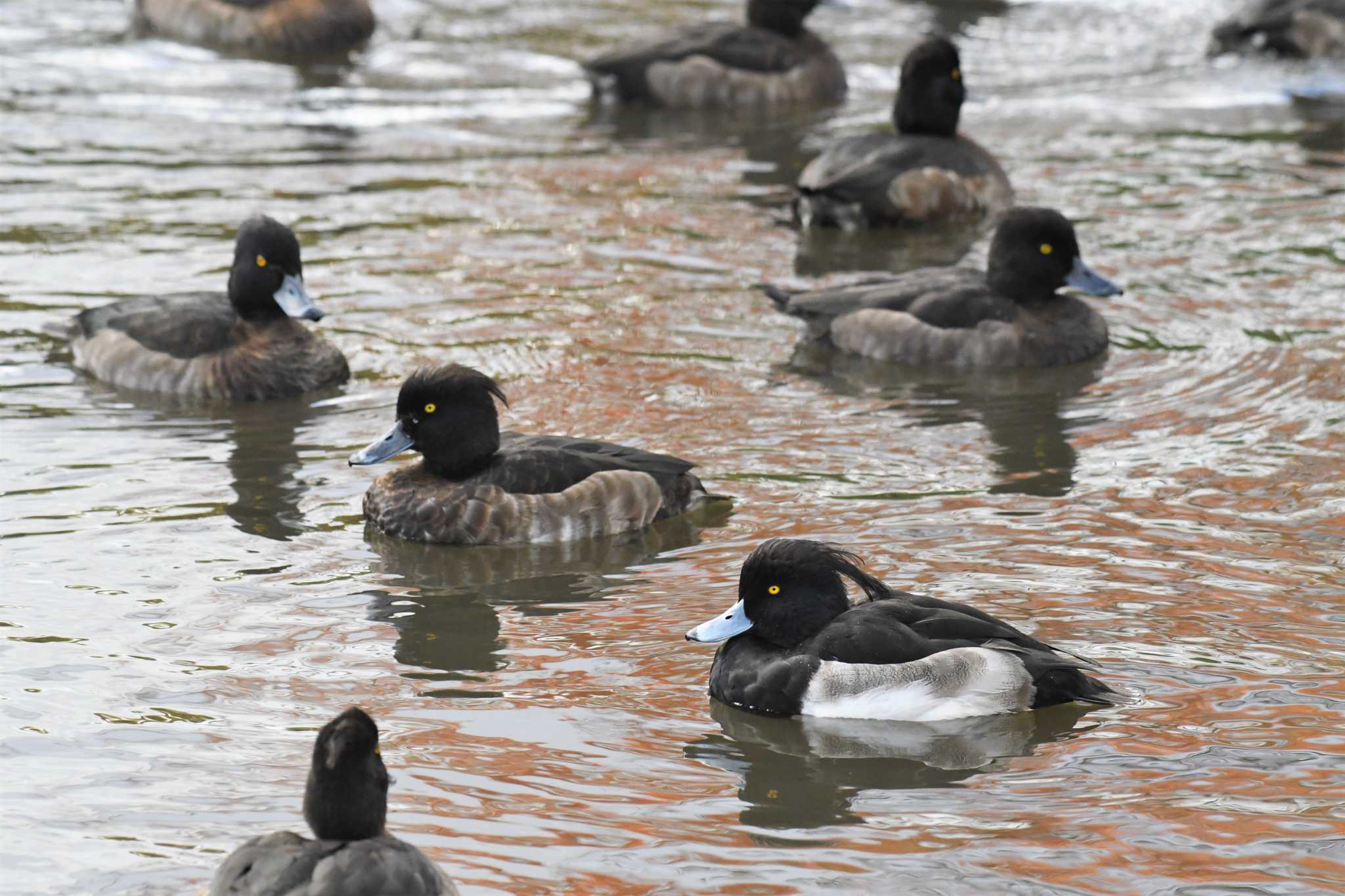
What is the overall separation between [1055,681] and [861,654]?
28.4 inches

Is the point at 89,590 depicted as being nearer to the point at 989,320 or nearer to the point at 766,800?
the point at 766,800

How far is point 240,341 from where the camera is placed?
40.1 ft

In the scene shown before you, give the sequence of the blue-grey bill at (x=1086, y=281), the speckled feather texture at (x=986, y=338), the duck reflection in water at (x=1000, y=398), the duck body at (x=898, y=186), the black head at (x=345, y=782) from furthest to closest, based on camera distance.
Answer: the duck body at (x=898, y=186) → the blue-grey bill at (x=1086, y=281) → the speckled feather texture at (x=986, y=338) → the duck reflection in water at (x=1000, y=398) → the black head at (x=345, y=782)

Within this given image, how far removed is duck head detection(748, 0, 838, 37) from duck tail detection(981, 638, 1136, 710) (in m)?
13.0

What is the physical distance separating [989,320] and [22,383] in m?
5.91

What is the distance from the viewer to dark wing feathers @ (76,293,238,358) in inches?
481

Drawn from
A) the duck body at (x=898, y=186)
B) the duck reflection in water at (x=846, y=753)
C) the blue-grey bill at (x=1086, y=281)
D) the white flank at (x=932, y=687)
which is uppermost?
the duck body at (x=898, y=186)

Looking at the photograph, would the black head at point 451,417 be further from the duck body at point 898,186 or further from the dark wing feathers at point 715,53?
the dark wing feathers at point 715,53

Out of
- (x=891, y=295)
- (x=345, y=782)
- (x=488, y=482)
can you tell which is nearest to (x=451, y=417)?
(x=488, y=482)

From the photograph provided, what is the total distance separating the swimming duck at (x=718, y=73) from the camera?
63.3 feet

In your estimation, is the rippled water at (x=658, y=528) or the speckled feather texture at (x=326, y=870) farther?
the rippled water at (x=658, y=528)

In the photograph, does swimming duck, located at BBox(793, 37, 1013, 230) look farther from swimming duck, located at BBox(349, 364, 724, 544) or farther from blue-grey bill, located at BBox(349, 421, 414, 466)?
blue-grey bill, located at BBox(349, 421, 414, 466)

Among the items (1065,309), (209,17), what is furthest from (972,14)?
(1065,309)

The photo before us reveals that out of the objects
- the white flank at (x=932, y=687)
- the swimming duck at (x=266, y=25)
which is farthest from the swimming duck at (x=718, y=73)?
the white flank at (x=932, y=687)
